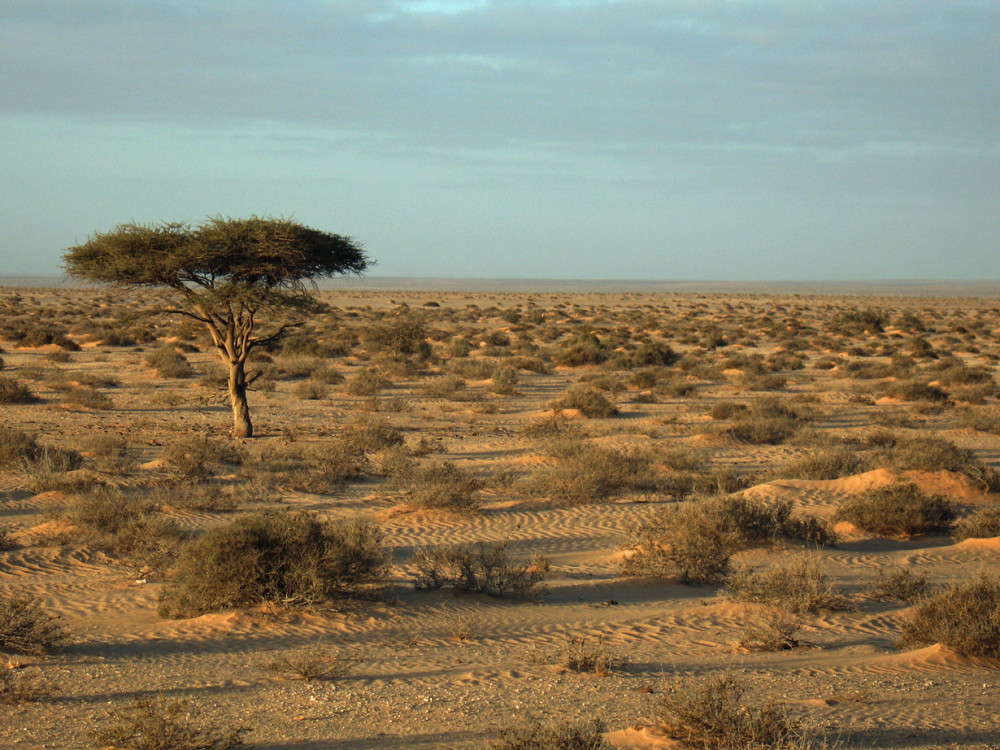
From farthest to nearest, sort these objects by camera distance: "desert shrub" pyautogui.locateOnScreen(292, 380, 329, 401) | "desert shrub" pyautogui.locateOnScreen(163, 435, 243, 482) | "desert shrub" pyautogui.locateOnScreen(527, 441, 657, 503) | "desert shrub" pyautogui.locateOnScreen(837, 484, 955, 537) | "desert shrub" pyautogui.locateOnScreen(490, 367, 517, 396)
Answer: "desert shrub" pyautogui.locateOnScreen(490, 367, 517, 396)
"desert shrub" pyautogui.locateOnScreen(292, 380, 329, 401)
"desert shrub" pyautogui.locateOnScreen(163, 435, 243, 482)
"desert shrub" pyautogui.locateOnScreen(527, 441, 657, 503)
"desert shrub" pyautogui.locateOnScreen(837, 484, 955, 537)

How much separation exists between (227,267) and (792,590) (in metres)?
12.1

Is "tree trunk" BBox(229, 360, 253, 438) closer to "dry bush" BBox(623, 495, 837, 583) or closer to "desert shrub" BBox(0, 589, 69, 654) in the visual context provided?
"dry bush" BBox(623, 495, 837, 583)

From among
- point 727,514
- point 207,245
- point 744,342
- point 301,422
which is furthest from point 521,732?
point 744,342

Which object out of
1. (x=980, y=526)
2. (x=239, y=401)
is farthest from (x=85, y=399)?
(x=980, y=526)

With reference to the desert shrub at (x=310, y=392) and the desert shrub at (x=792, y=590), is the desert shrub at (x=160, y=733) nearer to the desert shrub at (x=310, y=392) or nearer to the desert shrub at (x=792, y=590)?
the desert shrub at (x=792, y=590)

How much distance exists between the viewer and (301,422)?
2053 cm

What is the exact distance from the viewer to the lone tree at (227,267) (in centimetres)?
1647

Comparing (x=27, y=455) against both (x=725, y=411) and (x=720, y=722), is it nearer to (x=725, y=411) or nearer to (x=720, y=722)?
(x=720, y=722)

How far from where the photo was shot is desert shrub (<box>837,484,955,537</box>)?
11484 mm

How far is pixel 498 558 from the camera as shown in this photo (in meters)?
8.73

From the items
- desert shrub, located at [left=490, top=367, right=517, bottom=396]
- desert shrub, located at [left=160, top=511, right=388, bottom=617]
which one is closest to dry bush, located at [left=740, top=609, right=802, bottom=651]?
desert shrub, located at [left=160, top=511, right=388, bottom=617]

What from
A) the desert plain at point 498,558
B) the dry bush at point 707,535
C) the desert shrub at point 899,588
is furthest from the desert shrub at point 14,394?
the desert shrub at point 899,588

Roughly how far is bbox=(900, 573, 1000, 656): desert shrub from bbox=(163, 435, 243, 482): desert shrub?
9.81 metres

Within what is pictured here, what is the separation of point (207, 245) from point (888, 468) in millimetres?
11999
